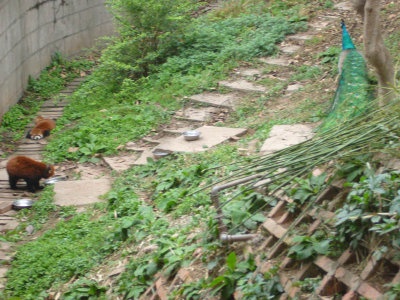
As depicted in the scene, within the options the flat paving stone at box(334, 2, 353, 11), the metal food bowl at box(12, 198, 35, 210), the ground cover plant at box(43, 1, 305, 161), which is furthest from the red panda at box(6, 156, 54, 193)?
the flat paving stone at box(334, 2, 353, 11)

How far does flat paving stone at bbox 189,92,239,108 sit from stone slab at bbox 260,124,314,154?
164cm

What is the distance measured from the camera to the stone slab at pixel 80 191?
651 centimetres

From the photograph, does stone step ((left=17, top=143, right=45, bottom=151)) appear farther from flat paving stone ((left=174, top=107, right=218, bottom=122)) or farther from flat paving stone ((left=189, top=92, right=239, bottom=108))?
flat paving stone ((left=189, top=92, right=239, bottom=108))

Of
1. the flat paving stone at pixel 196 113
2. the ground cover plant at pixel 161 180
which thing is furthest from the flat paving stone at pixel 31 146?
the flat paving stone at pixel 196 113

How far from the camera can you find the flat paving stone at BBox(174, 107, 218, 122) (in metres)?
7.82

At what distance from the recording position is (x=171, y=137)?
7.53 metres

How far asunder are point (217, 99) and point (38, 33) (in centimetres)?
500

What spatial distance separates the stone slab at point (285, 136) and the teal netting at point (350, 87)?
1.44 feet

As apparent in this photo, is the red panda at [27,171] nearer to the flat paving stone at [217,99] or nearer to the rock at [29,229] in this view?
the rock at [29,229]

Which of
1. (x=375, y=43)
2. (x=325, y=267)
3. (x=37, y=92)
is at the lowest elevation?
(x=37, y=92)

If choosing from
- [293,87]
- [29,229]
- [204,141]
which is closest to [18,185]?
[29,229]

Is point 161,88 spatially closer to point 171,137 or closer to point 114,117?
point 114,117

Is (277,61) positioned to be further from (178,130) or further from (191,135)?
(191,135)

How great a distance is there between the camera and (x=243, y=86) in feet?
27.2
